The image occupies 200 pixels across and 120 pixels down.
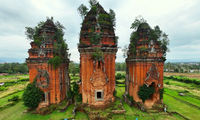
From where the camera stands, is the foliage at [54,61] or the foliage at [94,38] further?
the foliage at [54,61]

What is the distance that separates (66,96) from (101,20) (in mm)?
13460

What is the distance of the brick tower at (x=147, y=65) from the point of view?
47.6 feet

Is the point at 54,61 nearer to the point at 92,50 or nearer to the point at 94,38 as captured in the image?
→ the point at 92,50

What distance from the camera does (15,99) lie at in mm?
18078

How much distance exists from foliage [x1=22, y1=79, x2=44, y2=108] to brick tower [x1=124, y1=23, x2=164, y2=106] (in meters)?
14.2

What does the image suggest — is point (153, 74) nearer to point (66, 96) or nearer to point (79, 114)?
point (79, 114)

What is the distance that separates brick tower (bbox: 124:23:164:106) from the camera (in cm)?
1451

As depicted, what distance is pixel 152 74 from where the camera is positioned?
14438 millimetres

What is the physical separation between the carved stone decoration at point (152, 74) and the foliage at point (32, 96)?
1568 cm

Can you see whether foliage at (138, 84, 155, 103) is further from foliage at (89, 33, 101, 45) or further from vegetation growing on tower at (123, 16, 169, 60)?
foliage at (89, 33, 101, 45)

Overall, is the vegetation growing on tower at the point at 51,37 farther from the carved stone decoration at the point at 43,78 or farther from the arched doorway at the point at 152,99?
the arched doorway at the point at 152,99

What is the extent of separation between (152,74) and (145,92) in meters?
2.88

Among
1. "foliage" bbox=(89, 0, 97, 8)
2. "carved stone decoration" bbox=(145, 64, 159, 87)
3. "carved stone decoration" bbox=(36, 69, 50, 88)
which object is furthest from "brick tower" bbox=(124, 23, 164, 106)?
"carved stone decoration" bbox=(36, 69, 50, 88)


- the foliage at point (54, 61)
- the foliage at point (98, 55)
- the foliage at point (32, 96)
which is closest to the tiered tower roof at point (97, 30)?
the foliage at point (98, 55)
